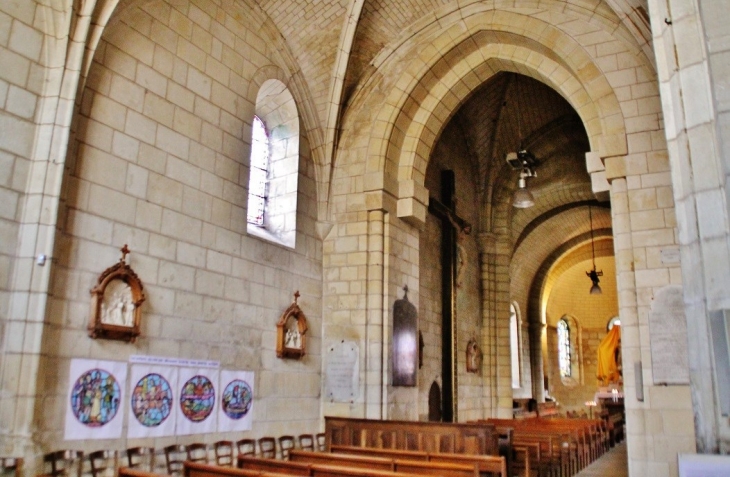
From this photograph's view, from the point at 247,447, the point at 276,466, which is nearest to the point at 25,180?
the point at 276,466

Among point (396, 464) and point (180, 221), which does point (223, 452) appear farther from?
point (180, 221)

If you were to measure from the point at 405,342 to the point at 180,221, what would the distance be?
428cm

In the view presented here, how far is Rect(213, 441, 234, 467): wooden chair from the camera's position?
24.4 feet

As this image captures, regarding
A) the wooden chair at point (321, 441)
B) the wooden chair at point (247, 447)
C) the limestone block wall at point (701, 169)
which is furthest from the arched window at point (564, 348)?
the limestone block wall at point (701, 169)

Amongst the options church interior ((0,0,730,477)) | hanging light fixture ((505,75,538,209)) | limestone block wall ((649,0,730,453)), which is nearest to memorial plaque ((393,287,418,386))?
church interior ((0,0,730,477))

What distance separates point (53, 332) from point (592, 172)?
6.60 meters

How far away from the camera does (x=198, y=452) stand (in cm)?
748

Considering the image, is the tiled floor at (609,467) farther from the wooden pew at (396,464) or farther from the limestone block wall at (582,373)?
the limestone block wall at (582,373)

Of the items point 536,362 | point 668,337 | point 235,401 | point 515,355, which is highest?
point 515,355

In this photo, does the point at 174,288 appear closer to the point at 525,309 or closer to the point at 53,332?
the point at 53,332

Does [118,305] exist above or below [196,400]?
above

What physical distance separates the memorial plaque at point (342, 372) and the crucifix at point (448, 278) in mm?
3539

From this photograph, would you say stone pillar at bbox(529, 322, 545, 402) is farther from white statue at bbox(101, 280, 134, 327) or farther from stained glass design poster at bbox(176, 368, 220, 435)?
white statue at bbox(101, 280, 134, 327)

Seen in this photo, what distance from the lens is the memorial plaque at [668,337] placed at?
22.6 ft
